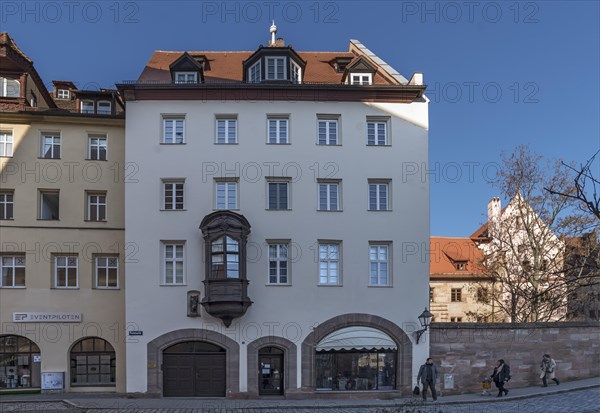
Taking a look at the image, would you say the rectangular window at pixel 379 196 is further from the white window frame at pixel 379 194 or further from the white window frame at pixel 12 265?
the white window frame at pixel 12 265

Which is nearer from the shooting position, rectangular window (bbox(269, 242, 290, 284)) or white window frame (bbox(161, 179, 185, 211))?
rectangular window (bbox(269, 242, 290, 284))

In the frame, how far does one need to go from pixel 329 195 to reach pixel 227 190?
4216 millimetres

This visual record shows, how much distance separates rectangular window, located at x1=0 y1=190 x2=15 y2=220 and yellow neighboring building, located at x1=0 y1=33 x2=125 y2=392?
4 cm

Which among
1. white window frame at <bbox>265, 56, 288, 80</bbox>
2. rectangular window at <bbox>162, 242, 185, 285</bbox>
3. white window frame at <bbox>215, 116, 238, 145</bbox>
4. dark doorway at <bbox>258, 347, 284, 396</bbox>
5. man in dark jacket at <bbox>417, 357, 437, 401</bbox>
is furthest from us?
white window frame at <bbox>265, 56, 288, 80</bbox>

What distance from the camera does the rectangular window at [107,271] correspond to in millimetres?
27453

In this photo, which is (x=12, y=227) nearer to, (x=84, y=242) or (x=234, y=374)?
(x=84, y=242)

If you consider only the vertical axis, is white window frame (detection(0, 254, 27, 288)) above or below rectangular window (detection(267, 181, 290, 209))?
below

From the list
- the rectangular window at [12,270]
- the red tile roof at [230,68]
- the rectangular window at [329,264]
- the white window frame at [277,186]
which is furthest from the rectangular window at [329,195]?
the rectangular window at [12,270]

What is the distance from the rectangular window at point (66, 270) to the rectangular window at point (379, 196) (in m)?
12.8

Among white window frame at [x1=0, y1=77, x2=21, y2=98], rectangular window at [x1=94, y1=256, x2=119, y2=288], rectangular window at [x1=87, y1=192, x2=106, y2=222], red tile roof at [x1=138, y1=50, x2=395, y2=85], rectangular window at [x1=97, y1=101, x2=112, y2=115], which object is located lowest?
rectangular window at [x1=94, y1=256, x2=119, y2=288]

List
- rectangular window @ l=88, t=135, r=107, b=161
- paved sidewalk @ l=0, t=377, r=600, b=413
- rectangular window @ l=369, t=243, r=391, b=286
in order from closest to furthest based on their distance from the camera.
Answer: paved sidewalk @ l=0, t=377, r=600, b=413 → rectangular window @ l=369, t=243, r=391, b=286 → rectangular window @ l=88, t=135, r=107, b=161

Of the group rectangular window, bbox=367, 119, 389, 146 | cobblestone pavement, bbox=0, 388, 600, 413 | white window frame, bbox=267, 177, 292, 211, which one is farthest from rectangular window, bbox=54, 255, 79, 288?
rectangular window, bbox=367, 119, 389, 146

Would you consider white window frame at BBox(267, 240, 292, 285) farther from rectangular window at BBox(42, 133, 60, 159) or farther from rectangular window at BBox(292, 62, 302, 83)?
rectangular window at BBox(42, 133, 60, 159)

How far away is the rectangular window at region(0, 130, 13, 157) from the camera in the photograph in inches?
1078
